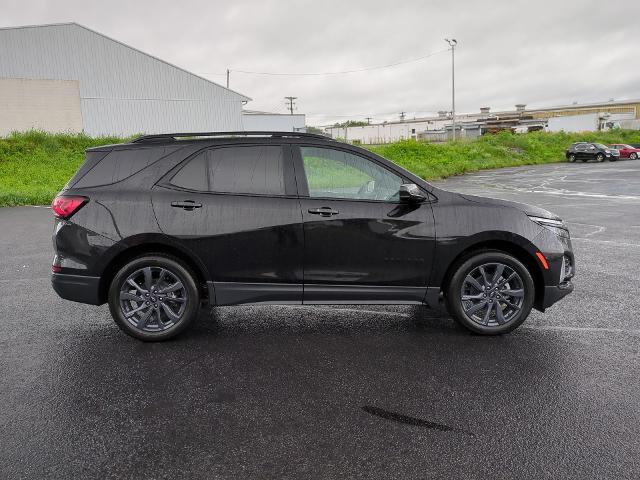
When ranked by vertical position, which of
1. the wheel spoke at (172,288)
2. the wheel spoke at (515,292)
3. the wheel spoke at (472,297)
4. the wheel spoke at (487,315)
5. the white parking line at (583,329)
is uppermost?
the wheel spoke at (172,288)

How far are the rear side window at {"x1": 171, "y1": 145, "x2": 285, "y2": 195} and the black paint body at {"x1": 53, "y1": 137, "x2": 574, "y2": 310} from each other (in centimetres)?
6

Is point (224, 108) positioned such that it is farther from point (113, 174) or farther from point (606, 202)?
point (113, 174)

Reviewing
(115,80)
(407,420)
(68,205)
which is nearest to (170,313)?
(68,205)

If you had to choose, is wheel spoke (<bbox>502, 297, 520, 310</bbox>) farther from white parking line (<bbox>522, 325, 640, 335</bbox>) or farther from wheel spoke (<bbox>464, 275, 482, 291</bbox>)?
white parking line (<bbox>522, 325, 640, 335</bbox>)

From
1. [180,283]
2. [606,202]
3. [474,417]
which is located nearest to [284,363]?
[180,283]

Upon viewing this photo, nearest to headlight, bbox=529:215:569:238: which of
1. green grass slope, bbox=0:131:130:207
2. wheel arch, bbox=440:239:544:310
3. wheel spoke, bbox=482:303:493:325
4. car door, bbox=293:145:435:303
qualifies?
wheel arch, bbox=440:239:544:310

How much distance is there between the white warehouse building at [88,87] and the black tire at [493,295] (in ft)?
102

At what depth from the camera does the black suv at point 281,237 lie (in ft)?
Result: 14.3

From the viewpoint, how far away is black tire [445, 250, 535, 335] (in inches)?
175

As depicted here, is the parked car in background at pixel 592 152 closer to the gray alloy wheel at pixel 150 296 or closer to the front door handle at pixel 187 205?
the front door handle at pixel 187 205

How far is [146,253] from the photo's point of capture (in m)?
4.45

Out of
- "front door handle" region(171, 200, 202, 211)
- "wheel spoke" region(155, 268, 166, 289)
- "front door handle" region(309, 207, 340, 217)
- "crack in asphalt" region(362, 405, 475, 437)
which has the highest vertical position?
"front door handle" region(171, 200, 202, 211)

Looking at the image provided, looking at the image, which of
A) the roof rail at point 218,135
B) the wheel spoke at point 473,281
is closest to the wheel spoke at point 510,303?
the wheel spoke at point 473,281

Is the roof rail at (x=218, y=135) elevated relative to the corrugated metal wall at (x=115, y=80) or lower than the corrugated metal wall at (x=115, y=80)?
lower
